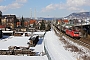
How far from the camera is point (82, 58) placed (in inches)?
621

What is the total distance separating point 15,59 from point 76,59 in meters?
6.13

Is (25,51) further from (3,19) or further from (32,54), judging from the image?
(3,19)

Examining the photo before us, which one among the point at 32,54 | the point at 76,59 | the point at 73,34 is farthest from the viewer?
the point at 73,34

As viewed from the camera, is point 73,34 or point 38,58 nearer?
point 38,58

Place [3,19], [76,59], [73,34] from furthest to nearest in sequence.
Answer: [3,19] → [73,34] → [76,59]

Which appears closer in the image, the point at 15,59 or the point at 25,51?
the point at 15,59

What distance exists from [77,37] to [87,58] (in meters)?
18.3

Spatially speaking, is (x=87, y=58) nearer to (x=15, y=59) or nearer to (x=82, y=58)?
(x=82, y=58)

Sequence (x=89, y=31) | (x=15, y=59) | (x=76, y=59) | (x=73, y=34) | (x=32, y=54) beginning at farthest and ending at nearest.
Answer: (x=89, y=31)
(x=73, y=34)
(x=32, y=54)
(x=15, y=59)
(x=76, y=59)

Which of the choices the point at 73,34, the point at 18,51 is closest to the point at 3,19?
the point at 73,34

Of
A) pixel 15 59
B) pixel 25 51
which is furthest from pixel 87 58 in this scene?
pixel 25 51

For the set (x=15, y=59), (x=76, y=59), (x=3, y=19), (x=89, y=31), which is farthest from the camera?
(x=3, y=19)

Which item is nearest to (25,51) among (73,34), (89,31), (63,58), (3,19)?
(63,58)

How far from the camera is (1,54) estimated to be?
20.6m
